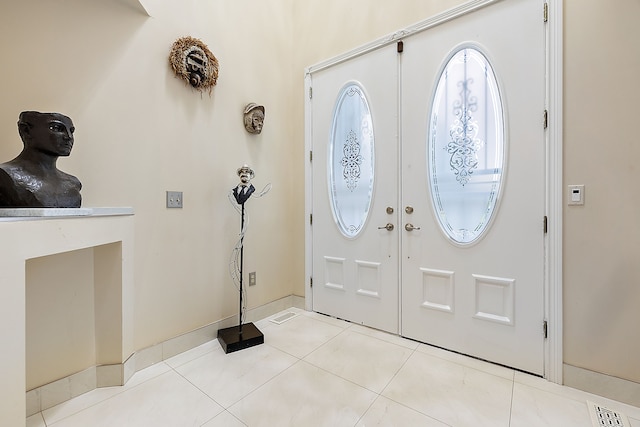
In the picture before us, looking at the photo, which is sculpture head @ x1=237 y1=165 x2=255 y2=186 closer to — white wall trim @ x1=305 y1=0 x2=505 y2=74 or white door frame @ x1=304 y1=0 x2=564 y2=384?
white wall trim @ x1=305 y1=0 x2=505 y2=74

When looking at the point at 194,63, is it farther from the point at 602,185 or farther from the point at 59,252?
the point at 602,185

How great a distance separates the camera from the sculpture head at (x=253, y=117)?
243cm

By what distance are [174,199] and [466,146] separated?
2.09m

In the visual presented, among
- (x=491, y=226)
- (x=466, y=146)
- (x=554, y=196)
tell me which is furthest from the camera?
(x=466, y=146)

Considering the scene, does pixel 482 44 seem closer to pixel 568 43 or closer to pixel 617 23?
pixel 568 43

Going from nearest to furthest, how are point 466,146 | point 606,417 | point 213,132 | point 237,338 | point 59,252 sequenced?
1. point 59,252
2. point 606,417
3. point 466,146
4. point 237,338
5. point 213,132

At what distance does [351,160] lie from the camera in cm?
254

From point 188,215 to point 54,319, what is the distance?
36.0 inches

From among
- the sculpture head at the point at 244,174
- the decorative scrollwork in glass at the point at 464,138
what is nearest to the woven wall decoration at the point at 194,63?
the sculpture head at the point at 244,174

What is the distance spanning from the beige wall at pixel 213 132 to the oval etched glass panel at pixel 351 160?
0.53 meters

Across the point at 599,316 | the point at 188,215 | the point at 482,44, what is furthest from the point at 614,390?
the point at 188,215

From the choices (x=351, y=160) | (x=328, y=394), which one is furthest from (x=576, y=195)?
(x=328, y=394)

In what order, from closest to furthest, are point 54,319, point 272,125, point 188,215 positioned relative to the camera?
point 54,319 → point 188,215 → point 272,125

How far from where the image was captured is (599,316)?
1.58 metres
